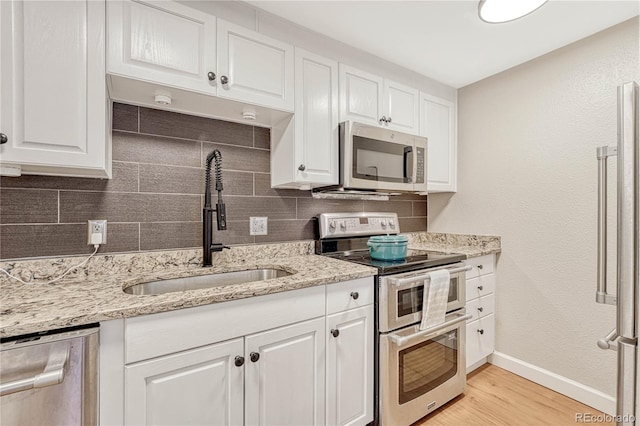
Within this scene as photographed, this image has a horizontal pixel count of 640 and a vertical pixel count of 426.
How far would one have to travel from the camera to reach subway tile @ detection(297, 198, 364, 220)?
2.07 metres

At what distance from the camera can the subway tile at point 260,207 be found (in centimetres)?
179

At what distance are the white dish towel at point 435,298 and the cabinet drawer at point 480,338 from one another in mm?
557

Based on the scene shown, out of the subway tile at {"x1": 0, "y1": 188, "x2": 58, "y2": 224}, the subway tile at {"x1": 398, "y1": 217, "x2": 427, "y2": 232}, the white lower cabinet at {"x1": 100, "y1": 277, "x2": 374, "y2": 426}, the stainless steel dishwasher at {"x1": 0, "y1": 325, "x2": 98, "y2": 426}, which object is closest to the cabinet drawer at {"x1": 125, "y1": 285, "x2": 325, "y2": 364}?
the white lower cabinet at {"x1": 100, "y1": 277, "x2": 374, "y2": 426}

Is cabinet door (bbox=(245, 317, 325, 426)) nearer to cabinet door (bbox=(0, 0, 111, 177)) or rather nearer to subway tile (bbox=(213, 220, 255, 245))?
subway tile (bbox=(213, 220, 255, 245))

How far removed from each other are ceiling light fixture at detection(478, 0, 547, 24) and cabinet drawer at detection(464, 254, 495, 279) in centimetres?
146

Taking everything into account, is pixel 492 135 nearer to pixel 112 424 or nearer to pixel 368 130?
pixel 368 130

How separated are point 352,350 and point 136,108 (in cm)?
163

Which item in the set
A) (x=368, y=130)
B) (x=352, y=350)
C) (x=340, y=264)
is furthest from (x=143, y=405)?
(x=368, y=130)

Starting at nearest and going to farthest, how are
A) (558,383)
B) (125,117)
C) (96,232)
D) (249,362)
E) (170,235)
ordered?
(249,362) → (96,232) → (125,117) → (170,235) → (558,383)

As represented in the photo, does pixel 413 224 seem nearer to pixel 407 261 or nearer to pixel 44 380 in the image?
pixel 407 261

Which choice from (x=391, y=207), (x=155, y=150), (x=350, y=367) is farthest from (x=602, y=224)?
(x=155, y=150)

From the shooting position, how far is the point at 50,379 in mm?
791

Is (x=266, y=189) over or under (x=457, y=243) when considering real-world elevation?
over

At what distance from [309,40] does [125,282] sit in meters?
1.61
